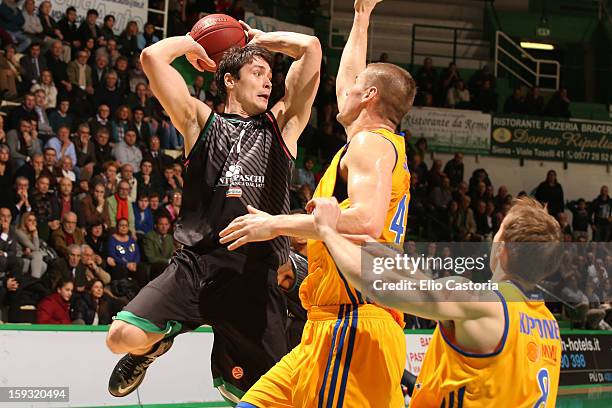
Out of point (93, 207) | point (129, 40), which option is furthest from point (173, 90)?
point (129, 40)

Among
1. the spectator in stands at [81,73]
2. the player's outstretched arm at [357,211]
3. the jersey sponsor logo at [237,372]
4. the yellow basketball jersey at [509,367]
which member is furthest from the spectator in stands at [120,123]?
the yellow basketball jersey at [509,367]

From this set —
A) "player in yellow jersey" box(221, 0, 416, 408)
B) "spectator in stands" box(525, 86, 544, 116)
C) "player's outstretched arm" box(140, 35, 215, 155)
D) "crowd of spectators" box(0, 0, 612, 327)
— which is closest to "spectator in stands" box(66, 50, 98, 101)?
"crowd of spectators" box(0, 0, 612, 327)

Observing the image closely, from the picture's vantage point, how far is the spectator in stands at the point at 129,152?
1316 centimetres

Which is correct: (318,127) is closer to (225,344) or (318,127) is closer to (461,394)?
(225,344)

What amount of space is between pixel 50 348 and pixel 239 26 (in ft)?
12.8

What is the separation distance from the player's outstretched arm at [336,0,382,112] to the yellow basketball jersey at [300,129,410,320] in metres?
1.02

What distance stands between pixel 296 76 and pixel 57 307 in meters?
6.15

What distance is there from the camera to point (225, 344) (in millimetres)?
5059

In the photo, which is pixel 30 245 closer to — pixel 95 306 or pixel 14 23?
pixel 95 306

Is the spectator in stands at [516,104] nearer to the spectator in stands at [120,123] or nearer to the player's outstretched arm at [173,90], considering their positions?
the spectator in stands at [120,123]

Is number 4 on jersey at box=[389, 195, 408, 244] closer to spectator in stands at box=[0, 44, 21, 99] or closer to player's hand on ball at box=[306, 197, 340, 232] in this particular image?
player's hand on ball at box=[306, 197, 340, 232]

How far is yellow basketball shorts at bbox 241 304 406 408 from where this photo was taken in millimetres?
3814

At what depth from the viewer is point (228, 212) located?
504 centimetres

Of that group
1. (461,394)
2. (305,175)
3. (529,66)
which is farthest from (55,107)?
(529,66)
